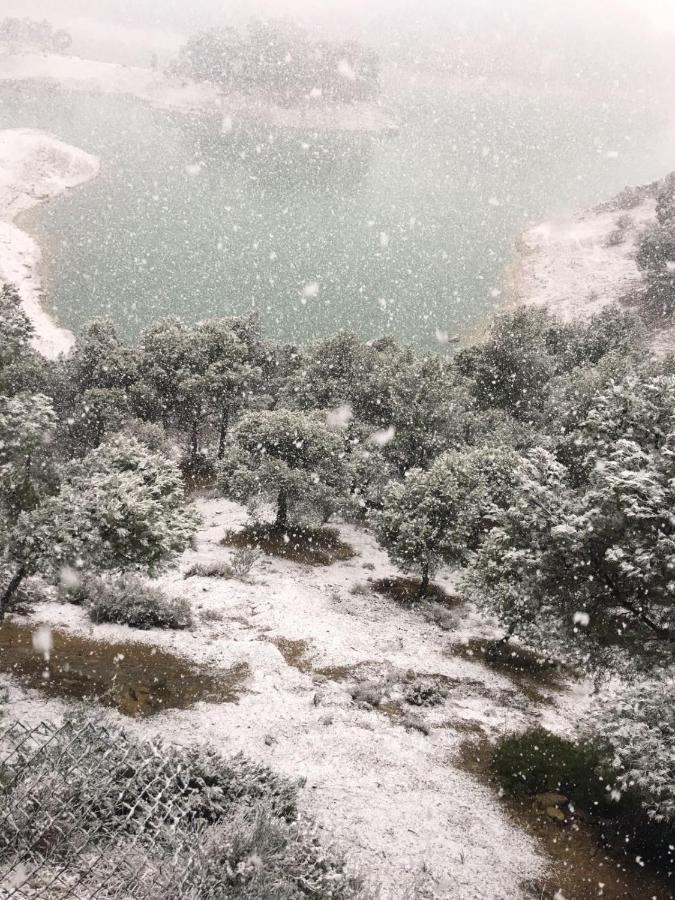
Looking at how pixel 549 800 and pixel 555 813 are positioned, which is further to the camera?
pixel 549 800

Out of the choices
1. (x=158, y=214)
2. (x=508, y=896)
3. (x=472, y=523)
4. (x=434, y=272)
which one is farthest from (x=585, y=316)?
(x=508, y=896)

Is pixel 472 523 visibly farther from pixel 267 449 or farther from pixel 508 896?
pixel 508 896

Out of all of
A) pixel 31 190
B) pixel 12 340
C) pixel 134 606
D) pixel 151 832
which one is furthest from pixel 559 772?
pixel 31 190

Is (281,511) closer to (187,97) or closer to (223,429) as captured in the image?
(223,429)

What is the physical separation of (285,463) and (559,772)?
2325 cm

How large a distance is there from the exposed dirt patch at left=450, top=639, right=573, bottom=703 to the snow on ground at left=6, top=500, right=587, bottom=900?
67 cm

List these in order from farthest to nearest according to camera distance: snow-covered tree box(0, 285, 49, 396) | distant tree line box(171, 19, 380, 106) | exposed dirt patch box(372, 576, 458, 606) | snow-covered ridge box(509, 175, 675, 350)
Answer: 1. distant tree line box(171, 19, 380, 106)
2. snow-covered ridge box(509, 175, 675, 350)
3. exposed dirt patch box(372, 576, 458, 606)
4. snow-covered tree box(0, 285, 49, 396)

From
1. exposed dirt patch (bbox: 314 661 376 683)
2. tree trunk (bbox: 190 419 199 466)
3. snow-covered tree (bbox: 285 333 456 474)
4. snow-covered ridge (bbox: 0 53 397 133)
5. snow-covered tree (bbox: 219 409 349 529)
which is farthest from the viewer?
snow-covered ridge (bbox: 0 53 397 133)

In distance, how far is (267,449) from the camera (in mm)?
39094

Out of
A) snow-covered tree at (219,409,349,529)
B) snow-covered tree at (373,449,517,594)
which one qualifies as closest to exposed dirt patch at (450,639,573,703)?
snow-covered tree at (373,449,517,594)

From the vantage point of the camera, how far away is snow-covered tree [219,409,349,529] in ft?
124

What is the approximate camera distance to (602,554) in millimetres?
16656

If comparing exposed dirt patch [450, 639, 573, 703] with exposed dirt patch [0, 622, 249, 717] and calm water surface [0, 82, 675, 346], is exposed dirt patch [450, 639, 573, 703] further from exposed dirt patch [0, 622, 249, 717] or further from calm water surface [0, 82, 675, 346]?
calm water surface [0, 82, 675, 346]

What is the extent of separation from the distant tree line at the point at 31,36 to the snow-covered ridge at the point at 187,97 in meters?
5.01
